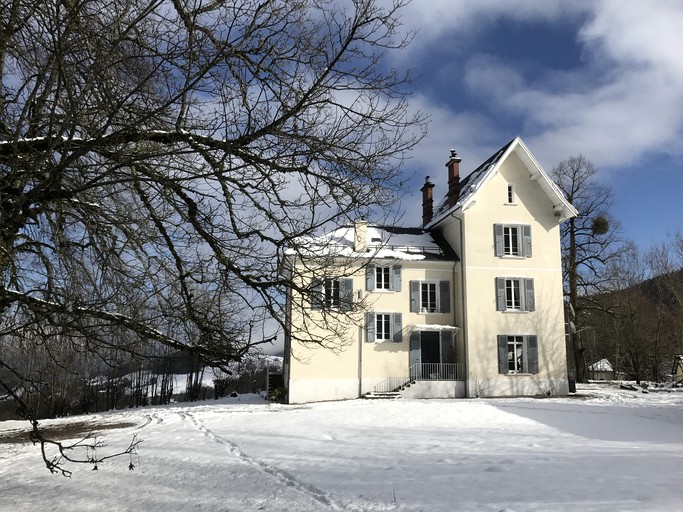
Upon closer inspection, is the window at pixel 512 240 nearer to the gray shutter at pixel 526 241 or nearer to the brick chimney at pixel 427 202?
the gray shutter at pixel 526 241

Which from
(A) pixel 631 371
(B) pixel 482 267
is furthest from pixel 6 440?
(A) pixel 631 371

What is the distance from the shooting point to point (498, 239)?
25297mm

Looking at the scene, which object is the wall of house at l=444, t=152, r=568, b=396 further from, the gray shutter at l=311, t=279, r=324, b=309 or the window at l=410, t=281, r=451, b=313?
the gray shutter at l=311, t=279, r=324, b=309

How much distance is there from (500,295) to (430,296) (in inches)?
121

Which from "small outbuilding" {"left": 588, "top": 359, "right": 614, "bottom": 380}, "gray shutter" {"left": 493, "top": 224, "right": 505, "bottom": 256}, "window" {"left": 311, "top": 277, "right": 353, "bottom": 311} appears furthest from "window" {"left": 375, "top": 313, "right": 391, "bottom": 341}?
"small outbuilding" {"left": 588, "top": 359, "right": 614, "bottom": 380}

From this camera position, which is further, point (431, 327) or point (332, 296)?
point (431, 327)

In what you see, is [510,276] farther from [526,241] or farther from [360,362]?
[360,362]

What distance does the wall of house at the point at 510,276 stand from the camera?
24234mm

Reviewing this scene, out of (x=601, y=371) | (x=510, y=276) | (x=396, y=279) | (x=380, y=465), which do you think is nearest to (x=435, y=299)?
(x=396, y=279)

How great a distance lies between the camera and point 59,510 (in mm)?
7934

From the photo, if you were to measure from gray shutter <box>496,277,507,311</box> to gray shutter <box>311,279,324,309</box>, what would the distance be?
67.2 feet

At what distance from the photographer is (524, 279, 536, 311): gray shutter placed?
81.9 ft

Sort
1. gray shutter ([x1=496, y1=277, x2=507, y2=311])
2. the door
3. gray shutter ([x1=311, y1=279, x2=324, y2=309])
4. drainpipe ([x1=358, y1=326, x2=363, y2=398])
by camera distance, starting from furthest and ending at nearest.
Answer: the door → gray shutter ([x1=496, y1=277, x2=507, y2=311]) → drainpipe ([x1=358, y1=326, x2=363, y2=398]) → gray shutter ([x1=311, y1=279, x2=324, y2=309])

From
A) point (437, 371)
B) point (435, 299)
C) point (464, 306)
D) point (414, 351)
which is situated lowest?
point (437, 371)
